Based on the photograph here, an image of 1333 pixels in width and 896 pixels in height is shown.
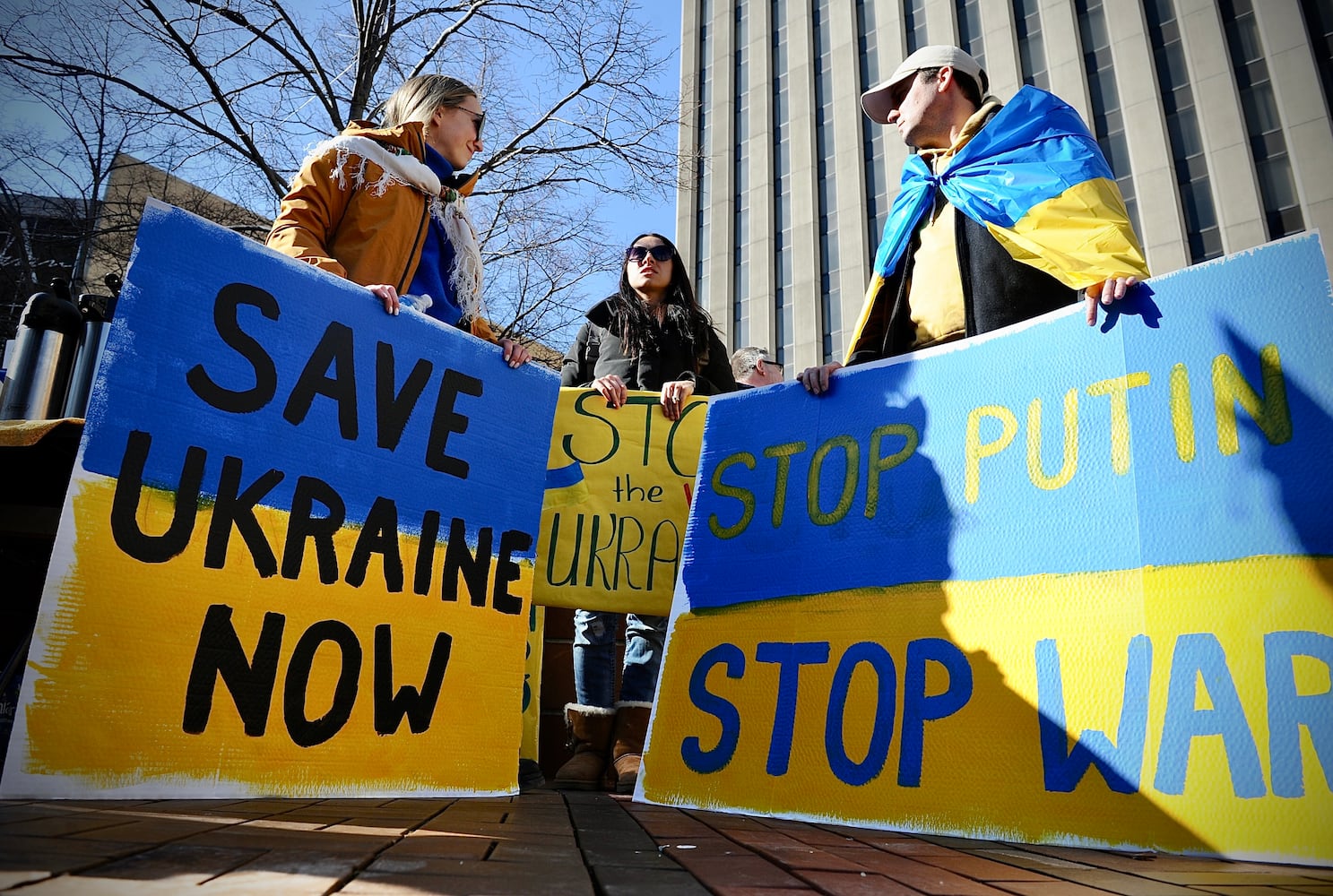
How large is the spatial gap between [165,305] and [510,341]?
88cm

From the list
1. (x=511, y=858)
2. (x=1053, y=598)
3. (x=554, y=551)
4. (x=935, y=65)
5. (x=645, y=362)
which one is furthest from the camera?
(x=645, y=362)

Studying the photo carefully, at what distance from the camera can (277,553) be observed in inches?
73.7

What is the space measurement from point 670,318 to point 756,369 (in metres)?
1.58

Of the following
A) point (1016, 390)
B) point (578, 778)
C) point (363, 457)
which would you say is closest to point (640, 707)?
point (578, 778)

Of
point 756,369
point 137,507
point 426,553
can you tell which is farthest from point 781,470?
point 756,369

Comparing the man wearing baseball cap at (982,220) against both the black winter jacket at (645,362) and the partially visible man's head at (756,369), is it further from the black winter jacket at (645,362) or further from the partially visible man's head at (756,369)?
the partially visible man's head at (756,369)

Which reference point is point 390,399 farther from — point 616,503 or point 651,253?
point 651,253

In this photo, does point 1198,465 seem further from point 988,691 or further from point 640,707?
point 640,707

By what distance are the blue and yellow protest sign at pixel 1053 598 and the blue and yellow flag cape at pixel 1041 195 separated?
0.22 metres

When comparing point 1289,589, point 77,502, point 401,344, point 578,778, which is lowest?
point 578,778

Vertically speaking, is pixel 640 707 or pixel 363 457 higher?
pixel 363 457

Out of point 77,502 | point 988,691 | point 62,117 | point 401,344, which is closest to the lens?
point 77,502

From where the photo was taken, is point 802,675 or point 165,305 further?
point 802,675

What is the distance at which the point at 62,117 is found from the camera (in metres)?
6.74
